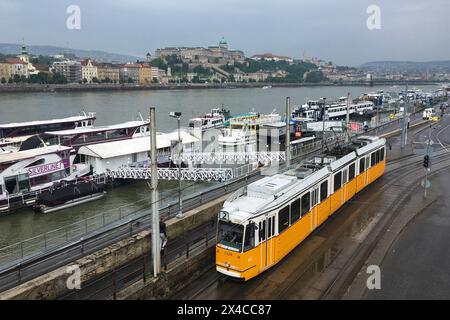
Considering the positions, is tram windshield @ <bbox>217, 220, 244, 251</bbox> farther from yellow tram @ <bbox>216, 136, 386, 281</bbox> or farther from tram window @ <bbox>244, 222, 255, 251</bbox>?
tram window @ <bbox>244, 222, 255, 251</bbox>

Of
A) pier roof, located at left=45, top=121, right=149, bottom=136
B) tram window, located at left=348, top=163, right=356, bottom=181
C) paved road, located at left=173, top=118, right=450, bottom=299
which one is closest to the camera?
paved road, located at left=173, top=118, right=450, bottom=299

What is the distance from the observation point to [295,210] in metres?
11.0

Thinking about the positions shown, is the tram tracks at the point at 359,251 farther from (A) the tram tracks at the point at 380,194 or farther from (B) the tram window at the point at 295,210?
(B) the tram window at the point at 295,210

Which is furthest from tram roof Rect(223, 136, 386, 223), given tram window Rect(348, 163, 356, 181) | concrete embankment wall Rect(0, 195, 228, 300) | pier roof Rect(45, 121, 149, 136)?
pier roof Rect(45, 121, 149, 136)

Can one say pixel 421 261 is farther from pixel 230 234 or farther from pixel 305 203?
pixel 230 234

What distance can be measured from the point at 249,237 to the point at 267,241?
0.65 m

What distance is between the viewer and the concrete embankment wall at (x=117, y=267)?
28.0 ft

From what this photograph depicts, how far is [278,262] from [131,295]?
155 inches

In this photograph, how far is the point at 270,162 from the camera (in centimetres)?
2727

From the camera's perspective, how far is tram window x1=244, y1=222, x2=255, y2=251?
368 inches

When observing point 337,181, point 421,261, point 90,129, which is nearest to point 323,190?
point 337,181

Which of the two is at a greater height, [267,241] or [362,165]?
[362,165]
